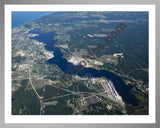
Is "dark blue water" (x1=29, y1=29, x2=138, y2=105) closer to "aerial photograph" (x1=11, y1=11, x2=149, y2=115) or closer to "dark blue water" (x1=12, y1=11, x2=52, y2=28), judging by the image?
"aerial photograph" (x1=11, y1=11, x2=149, y2=115)

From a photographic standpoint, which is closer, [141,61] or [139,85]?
[139,85]

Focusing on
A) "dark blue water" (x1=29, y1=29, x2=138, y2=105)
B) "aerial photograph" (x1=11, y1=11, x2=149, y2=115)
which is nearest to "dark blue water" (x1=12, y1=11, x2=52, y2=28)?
"aerial photograph" (x1=11, y1=11, x2=149, y2=115)

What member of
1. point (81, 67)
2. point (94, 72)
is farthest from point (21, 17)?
point (94, 72)

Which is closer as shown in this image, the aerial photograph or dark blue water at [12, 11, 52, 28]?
the aerial photograph

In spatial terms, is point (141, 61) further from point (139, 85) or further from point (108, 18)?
point (108, 18)

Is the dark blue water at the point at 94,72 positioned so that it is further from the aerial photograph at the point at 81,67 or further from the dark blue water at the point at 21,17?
the dark blue water at the point at 21,17

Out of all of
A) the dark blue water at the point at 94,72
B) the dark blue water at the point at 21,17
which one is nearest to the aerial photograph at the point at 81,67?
the dark blue water at the point at 94,72

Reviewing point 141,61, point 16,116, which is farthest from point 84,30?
point 16,116

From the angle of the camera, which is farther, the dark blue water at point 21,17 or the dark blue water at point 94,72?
the dark blue water at point 21,17
